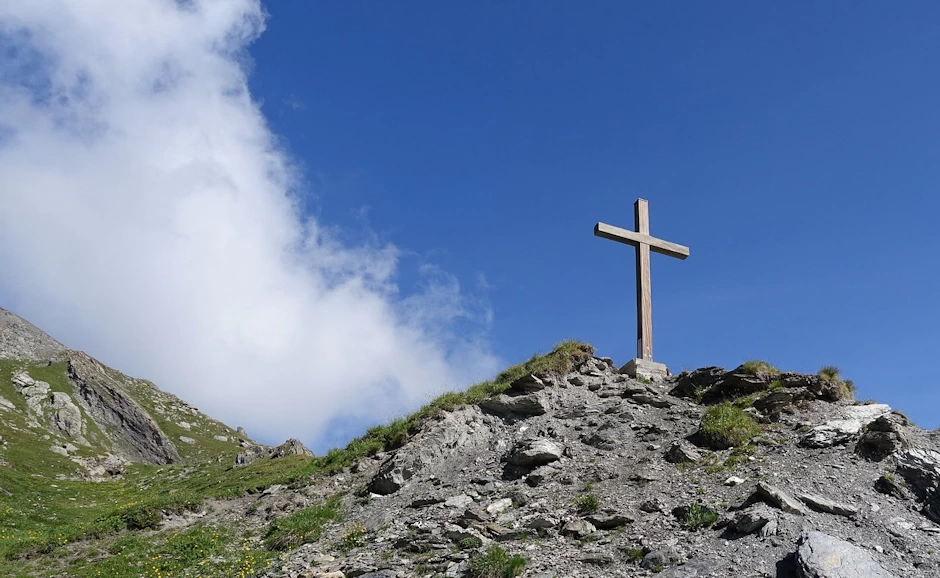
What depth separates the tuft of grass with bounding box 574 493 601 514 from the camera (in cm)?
1451

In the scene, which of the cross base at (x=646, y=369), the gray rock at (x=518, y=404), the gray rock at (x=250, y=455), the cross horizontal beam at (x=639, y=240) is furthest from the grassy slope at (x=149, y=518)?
the cross horizontal beam at (x=639, y=240)

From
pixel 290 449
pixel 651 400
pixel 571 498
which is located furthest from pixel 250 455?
pixel 571 498

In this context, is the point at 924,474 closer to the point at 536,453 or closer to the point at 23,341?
the point at 536,453

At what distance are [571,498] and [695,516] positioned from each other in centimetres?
312

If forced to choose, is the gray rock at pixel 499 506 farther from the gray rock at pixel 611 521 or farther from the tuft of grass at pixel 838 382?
the tuft of grass at pixel 838 382

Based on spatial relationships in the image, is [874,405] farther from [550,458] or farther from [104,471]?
[104,471]

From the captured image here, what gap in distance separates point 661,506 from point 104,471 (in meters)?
48.2

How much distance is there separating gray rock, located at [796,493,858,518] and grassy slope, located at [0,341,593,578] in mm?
10744

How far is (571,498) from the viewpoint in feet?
50.9

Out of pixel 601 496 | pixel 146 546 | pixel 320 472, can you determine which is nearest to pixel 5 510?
pixel 146 546

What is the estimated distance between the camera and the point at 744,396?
1989 centimetres

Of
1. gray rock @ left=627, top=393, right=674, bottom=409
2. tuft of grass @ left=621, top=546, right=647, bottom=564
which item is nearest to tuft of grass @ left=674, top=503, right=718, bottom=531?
tuft of grass @ left=621, top=546, right=647, bottom=564

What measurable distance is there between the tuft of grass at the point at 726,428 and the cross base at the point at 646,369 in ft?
15.2

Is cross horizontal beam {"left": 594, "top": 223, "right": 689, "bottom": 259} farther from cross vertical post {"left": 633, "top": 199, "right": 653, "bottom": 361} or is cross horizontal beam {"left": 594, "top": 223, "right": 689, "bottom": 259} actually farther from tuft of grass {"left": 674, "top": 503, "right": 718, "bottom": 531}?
tuft of grass {"left": 674, "top": 503, "right": 718, "bottom": 531}
